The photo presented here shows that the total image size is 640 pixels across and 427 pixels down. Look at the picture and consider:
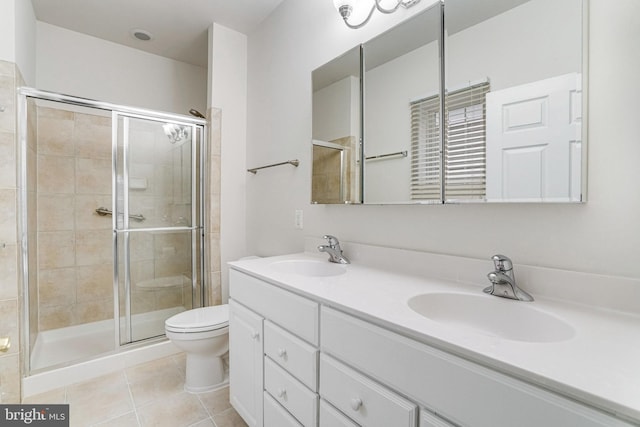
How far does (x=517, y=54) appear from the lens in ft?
3.29

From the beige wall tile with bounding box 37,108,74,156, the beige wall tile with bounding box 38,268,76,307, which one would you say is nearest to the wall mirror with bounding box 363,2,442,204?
the beige wall tile with bounding box 37,108,74,156

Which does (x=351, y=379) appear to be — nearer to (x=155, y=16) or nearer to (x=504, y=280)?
(x=504, y=280)

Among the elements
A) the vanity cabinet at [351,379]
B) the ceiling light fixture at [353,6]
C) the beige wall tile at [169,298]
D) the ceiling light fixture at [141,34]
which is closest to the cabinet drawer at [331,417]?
the vanity cabinet at [351,379]

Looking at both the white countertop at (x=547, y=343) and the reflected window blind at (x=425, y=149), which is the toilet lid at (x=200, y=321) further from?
the reflected window blind at (x=425, y=149)

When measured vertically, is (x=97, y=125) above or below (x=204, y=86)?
below

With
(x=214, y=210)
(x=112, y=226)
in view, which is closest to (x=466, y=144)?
(x=214, y=210)

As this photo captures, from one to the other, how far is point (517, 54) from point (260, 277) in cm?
128

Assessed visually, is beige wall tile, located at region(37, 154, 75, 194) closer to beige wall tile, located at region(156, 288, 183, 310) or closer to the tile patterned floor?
beige wall tile, located at region(156, 288, 183, 310)

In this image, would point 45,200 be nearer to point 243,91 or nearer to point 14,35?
point 14,35

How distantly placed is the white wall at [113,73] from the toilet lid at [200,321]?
211 cm

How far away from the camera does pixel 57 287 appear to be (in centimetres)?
252

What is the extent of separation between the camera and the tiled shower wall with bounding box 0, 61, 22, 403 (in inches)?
64.4

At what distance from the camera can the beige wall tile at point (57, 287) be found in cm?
245

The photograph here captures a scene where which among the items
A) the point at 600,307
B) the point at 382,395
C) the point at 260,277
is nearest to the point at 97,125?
the point at 260,277
